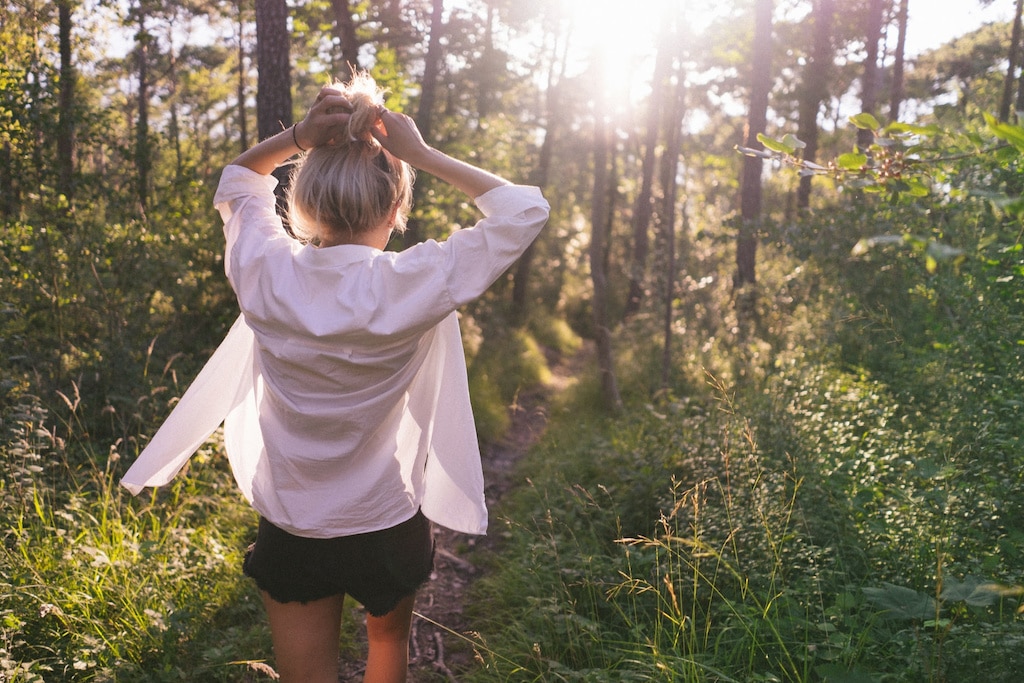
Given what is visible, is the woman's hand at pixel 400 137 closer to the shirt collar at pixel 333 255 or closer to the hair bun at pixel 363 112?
the hair bun at pixel 363 112

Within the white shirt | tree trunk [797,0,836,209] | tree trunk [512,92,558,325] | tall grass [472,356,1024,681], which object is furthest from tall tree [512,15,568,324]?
the white shirt

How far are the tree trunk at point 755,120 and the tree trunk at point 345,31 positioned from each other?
633cm

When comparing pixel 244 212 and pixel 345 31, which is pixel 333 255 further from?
pixel 345 31

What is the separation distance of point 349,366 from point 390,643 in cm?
92

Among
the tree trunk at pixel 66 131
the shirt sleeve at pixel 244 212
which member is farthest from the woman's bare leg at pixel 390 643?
the tree trunk at pixel 66 131

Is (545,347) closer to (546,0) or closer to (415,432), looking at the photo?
(546,0)

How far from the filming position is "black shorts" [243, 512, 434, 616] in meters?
2.02

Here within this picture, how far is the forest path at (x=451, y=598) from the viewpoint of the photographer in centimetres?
365

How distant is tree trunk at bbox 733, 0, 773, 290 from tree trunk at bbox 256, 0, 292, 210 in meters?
6.50

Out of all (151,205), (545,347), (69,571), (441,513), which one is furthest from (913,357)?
(545,347)

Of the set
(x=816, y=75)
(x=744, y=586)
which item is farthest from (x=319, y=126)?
(x=816, y=75)

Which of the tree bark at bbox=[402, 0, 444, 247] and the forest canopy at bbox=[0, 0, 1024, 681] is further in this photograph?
the tree bark at bbox=[402, 0, 444, 247]

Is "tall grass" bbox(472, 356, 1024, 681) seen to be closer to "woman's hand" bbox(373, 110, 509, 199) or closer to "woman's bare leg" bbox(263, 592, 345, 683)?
"woman's bare leg" bbox(263, 592, 345, 683)

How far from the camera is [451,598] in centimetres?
455
